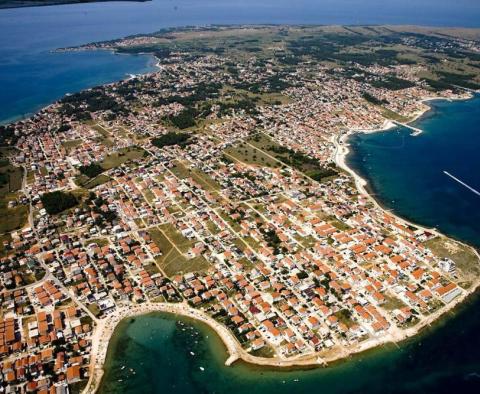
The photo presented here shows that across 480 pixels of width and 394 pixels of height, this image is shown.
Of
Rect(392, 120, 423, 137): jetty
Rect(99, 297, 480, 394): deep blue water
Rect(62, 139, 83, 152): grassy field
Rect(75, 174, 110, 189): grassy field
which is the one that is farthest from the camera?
Rect(392, 120, 423, 137): jetty

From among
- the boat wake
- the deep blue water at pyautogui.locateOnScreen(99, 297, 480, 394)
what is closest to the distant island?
the deep blue water at pyautogui.locateOnScreen(99, 297, 480, 394)

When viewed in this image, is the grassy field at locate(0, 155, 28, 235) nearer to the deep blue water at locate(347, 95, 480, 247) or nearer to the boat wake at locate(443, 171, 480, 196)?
the deep blue water at locate(347, 95, 480, 247)

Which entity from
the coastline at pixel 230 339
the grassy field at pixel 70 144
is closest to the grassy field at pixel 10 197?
the grassy field at pixel 70 144

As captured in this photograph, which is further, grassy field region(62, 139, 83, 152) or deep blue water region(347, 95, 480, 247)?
grassy field region(62, 139, 83, 152)

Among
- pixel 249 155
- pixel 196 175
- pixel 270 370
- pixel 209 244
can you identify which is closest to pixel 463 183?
pixel 249 155

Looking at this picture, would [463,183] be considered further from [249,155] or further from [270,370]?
[270,370]

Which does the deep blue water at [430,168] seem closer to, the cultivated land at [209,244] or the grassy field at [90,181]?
the cultivated land at [209,244]
